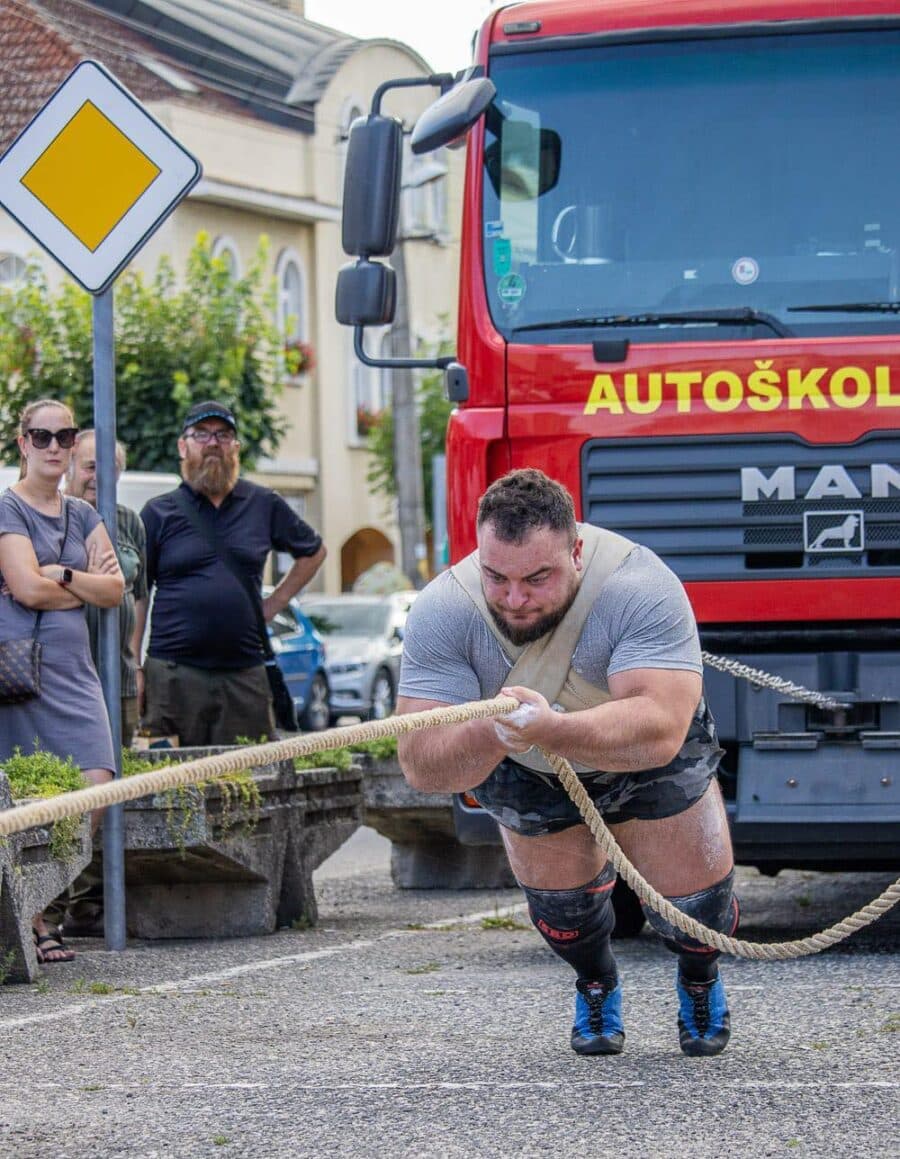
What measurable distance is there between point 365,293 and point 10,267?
26.2 metres

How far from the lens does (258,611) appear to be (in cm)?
940

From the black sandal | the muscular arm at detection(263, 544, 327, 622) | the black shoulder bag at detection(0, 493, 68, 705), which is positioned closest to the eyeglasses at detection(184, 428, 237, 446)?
the muscular arm at detection(263, 544, 327, 622)

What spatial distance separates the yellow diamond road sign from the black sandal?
→ 227cm

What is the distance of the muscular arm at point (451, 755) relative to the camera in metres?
4.86

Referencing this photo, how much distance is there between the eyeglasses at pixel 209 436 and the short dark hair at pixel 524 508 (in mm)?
4281

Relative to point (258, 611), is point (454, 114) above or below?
above

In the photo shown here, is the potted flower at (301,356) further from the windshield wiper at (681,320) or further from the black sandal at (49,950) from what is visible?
the black sandal at (49,950)

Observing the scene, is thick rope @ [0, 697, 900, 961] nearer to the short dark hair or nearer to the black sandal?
the short dark hair

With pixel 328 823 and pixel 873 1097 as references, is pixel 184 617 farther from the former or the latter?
pixel 873 1097

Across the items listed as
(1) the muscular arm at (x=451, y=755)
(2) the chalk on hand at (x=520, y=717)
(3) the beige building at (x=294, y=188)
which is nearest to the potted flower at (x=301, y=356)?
(3) the beige building at (x=294, y=188)

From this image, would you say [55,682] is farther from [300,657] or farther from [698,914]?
[300,657]

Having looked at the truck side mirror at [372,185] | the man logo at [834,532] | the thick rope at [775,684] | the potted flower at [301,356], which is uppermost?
the potted flower at [301,356]

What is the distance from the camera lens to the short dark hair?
4.98 m

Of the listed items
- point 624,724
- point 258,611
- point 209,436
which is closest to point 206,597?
point 258,611
